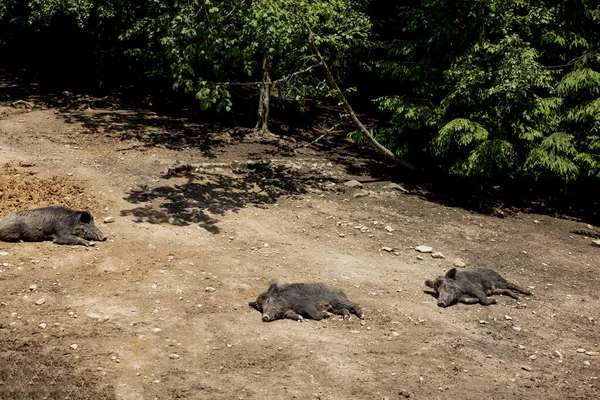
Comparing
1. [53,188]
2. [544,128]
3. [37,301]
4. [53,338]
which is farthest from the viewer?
[544,128]

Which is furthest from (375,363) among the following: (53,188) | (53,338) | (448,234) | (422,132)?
(422,132)

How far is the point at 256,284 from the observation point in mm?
9312

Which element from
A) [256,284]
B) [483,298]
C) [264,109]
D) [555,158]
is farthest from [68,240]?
[555,158]

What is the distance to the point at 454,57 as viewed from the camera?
1482 centimetres

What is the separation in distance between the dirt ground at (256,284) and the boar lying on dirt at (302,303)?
0.64 ft

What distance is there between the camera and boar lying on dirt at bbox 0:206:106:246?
31.6ft

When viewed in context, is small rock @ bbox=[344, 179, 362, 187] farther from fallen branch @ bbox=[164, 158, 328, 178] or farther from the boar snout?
the boar snout

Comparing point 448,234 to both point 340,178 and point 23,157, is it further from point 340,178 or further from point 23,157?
point 23,157

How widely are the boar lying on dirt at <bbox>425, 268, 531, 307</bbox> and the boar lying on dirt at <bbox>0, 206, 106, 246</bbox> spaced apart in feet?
18.9

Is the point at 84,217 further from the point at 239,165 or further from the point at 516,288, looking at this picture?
the point at 516,288

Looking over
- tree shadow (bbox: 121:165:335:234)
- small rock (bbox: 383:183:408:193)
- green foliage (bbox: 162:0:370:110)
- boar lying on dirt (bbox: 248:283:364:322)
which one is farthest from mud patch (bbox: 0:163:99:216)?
small rock (bbox: 383:183:408:193)

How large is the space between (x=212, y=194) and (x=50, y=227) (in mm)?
4022

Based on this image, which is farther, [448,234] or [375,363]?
[448,234]

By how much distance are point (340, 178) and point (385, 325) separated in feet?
24.5
